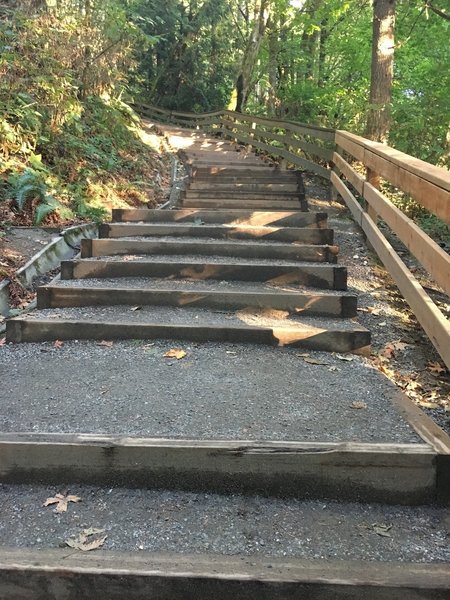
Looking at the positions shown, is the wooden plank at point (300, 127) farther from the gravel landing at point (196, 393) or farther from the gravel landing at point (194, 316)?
the gravel landing at point (196, 393)

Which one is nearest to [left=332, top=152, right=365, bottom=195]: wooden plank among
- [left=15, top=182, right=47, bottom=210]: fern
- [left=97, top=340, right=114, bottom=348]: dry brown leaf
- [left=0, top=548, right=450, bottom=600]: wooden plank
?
[left=97, top=340, right=114, bottom=348]: dry brown leaf

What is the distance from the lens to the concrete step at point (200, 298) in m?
4.26

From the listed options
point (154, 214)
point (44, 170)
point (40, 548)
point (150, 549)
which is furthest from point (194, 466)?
point (44, 170)

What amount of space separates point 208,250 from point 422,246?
2831 mm

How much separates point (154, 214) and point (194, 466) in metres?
4.65

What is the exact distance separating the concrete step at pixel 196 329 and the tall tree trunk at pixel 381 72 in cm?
475

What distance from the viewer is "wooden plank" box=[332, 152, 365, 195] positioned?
555 centimetres

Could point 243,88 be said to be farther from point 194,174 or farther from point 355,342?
point 355,342

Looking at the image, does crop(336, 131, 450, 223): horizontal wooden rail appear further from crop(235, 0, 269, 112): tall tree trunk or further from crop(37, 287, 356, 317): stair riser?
crop(235, 0, 269, 112): tall tree trunk

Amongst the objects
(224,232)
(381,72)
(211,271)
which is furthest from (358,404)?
(381,72)

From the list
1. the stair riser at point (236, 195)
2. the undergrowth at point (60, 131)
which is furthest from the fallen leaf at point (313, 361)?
the stair riser at point (236, 195)

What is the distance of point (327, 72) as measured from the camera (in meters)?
16.5

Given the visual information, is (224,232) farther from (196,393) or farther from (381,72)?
(381,72)

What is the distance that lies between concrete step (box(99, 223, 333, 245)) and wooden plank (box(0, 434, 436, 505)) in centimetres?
368
